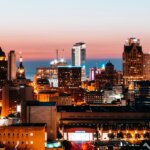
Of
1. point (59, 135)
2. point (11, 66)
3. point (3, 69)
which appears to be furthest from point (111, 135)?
point (11, 66)

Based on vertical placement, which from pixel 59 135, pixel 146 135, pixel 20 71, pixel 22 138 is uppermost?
pixel 20 71

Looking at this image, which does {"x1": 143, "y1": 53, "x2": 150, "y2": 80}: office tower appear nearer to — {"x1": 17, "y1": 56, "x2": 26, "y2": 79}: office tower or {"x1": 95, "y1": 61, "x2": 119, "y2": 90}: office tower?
{"x1": 95, "y1": 61, "x2": 119, "y2": 90}: office tower

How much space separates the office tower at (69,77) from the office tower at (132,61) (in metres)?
14.3

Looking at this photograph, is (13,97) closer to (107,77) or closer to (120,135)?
(120,135)

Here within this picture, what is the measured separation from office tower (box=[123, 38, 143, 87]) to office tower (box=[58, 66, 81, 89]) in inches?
562

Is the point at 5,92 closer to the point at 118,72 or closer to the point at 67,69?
the point at 67,69

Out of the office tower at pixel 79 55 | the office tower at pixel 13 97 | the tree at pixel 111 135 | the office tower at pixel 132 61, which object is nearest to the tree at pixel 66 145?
the tree at pixel 111 135

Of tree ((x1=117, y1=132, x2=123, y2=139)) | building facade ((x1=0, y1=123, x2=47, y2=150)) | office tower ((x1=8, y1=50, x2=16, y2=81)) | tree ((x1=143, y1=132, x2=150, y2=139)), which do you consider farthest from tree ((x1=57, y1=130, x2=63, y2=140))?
office tower ((x1=8, y1=50, x2=16, y2=81))

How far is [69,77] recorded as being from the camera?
8575 cm

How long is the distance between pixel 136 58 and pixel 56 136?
197ft

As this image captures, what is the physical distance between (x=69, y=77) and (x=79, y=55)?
4030 centimetres

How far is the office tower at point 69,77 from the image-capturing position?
8494cm

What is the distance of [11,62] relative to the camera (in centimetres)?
8438

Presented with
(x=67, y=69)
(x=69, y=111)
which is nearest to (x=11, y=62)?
(x=67, y=69)
